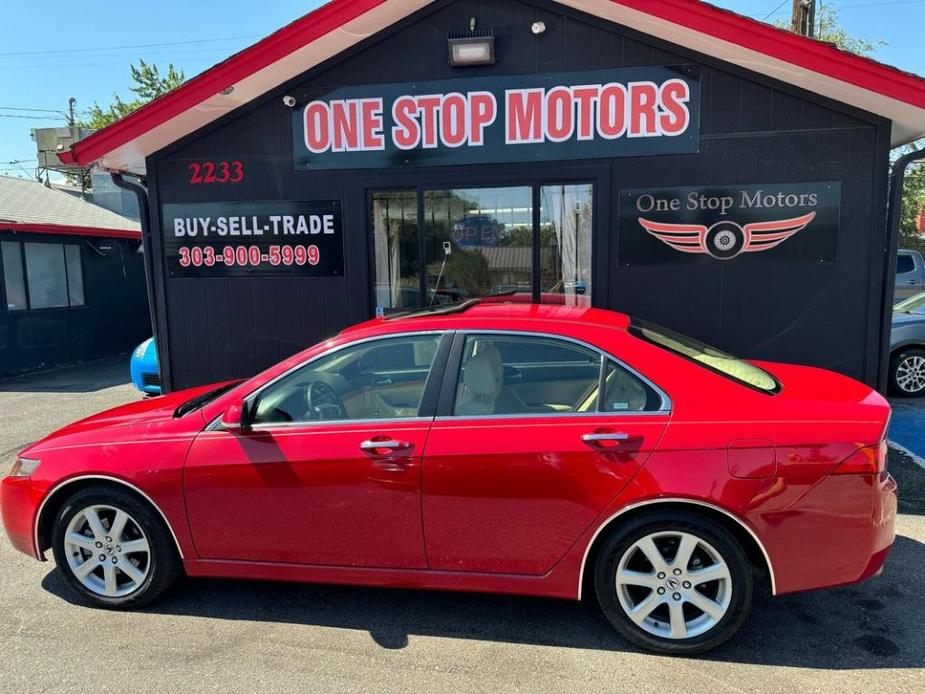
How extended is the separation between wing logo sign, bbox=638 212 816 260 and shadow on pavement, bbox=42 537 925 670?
2830mm

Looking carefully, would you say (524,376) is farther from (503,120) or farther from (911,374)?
(911,374)

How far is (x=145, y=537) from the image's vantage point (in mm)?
3404

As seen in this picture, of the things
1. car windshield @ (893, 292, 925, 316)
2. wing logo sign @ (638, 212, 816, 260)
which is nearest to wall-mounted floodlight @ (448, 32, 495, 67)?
wing logo sign @ (638, 212, 816, 260)

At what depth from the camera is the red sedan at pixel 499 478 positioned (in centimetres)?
285

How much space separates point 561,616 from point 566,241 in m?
3.70

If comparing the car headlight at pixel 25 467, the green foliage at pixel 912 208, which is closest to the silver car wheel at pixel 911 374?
the car headlight at pixel 25 467

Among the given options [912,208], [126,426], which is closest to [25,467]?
[126,426]

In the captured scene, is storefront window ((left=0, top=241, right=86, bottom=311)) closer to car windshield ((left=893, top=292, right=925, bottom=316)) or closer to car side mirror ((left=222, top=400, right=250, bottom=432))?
car side mirror ((left=222, top=400, right=250, bottom=432))

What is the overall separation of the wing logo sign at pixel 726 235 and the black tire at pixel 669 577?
11.4 feet

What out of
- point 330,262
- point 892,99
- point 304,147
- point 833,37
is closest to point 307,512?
point 330,262

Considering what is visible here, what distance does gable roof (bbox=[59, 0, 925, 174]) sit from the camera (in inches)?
192

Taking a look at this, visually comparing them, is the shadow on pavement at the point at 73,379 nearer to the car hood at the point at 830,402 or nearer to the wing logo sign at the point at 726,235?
the wing logo sign at the point at 726,235

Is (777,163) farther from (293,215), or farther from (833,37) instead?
(833,37)

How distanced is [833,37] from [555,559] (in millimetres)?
24429
